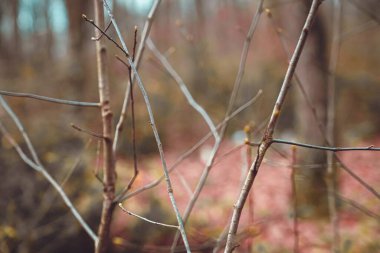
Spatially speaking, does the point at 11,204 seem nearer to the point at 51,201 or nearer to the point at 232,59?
the point at 51,201

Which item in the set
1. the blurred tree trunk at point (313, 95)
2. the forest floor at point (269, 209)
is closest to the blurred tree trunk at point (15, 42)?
the forest floor at point (269, 209)

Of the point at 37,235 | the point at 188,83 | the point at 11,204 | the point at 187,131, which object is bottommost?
the point at 37,235

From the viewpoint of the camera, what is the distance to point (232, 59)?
1375cm

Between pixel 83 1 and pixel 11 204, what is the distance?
604 cm

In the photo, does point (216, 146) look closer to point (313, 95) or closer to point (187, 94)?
point (187, 94)

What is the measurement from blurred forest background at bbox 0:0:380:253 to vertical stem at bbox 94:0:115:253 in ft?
0.49

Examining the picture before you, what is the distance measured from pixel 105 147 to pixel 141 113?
26.6 feet

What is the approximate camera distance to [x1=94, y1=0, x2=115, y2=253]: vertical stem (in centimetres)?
129

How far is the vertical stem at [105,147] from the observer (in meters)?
1.29

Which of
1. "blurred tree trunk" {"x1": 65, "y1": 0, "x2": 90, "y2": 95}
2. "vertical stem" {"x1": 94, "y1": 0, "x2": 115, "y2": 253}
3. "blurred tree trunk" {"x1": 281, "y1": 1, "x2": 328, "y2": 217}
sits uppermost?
"blurred tree trunk" {"x1": 65, "y1": 0, "x2": 90, "y2": 95}

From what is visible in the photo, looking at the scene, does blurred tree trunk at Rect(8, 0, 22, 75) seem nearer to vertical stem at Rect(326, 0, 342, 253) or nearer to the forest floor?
the forest floor

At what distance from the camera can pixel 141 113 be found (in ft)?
30.8

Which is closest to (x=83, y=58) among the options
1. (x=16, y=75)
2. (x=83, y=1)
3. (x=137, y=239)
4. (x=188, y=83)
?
(x=83, y=1)

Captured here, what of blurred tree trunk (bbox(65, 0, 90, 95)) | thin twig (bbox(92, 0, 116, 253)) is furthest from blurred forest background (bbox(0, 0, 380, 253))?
thin twig (bbox(92, 0, 116, 253))
